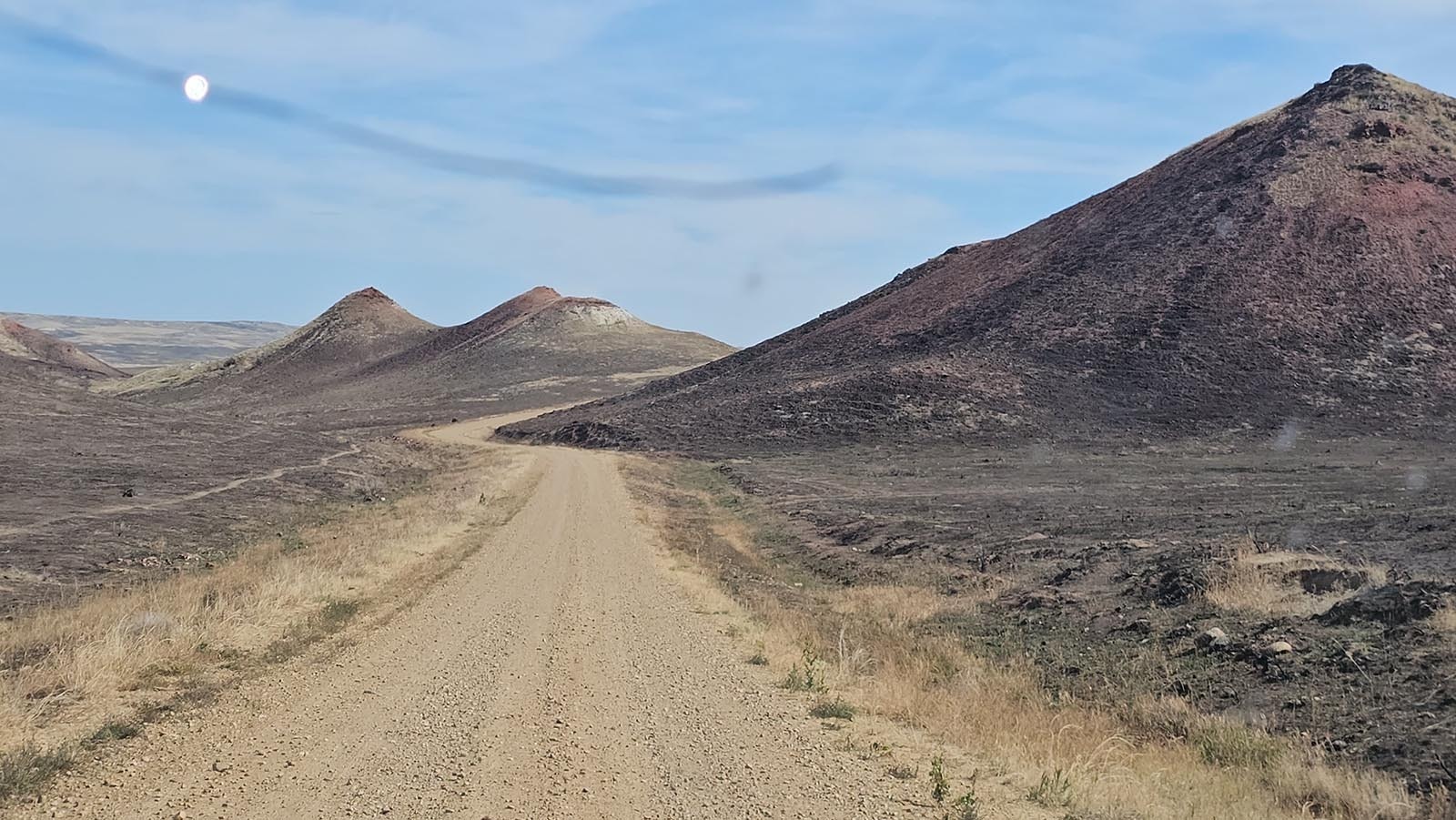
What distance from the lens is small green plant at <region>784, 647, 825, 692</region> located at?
1039cm

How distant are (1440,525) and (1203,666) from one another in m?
9.14

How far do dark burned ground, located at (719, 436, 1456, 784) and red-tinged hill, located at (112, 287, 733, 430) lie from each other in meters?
66.8

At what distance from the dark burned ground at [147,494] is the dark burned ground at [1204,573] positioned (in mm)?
14344

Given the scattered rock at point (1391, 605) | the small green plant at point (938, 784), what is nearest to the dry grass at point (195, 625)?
the small green plant at point (938, 784)

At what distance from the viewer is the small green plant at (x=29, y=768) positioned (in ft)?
22.2

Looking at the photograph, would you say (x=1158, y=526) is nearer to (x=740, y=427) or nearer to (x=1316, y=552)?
(x=1316, y=552)

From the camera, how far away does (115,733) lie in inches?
320

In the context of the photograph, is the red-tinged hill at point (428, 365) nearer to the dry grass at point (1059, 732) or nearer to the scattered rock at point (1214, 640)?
the dry grass at point (1059, 732)

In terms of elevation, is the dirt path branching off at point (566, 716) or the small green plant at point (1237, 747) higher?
the dirt path branching off at point (566, 716)

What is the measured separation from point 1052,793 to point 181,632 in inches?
391

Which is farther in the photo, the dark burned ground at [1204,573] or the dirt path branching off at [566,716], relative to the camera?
the dark burned ground at [1204,573]

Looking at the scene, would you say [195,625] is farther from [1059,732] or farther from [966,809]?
[1059,732]

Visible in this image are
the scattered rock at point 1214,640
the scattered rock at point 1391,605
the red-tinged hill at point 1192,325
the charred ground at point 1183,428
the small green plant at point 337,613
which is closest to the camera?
the scattered rock at point 1391,605

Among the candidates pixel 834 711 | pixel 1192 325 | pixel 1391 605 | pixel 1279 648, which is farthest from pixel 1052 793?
pixel 1192 325
